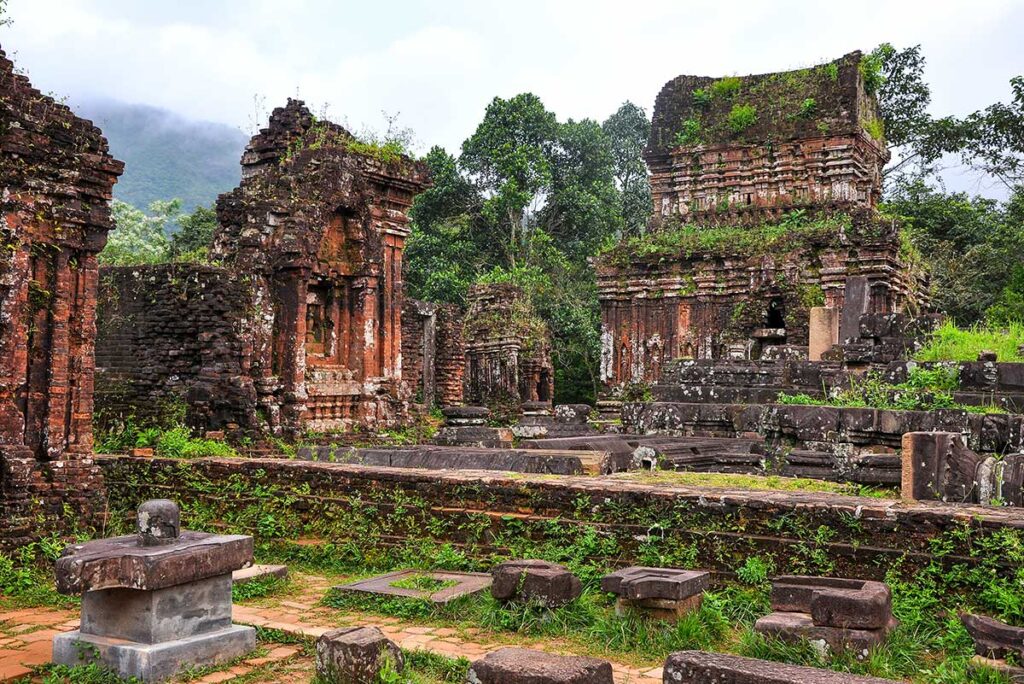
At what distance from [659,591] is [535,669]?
1584 mm

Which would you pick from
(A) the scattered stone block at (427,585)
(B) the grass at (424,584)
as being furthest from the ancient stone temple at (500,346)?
(B) the grass at (424,584)

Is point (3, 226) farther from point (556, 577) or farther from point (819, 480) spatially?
point (819, 480)

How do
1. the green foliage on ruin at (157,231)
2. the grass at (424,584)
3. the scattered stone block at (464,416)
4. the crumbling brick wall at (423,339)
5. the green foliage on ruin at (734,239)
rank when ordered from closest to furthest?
the grass at (424,584) < the scattered stone block at (464,416) < the green foliage on ruin at (734,239) < the crumbling brick wall at (423,339) < the green foliage on ruin at (157,231)

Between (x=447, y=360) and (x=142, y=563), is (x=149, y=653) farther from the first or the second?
(x=447, y=360)

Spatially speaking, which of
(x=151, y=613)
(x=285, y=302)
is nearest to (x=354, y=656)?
(x=151, y=613)

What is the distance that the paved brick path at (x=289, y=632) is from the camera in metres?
5.40

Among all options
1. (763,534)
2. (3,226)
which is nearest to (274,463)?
(3,226)

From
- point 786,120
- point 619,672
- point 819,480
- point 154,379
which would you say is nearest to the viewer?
point 619,672

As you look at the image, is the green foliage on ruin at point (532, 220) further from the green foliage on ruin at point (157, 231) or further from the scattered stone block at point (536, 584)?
the scattered stone block at point (536, 584)

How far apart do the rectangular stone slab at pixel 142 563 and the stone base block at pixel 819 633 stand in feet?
10.6

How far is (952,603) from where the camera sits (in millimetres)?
5375

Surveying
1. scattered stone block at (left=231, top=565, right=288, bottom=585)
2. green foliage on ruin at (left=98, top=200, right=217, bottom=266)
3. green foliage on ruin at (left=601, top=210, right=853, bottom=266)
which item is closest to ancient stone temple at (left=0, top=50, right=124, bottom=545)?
scattered stone block at (left=231, top=565, right=288, bottom=585)

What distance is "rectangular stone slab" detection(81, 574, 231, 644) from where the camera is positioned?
5.44m

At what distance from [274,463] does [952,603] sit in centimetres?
603
